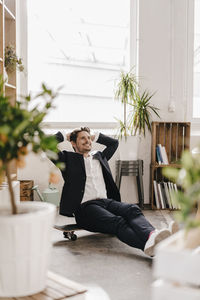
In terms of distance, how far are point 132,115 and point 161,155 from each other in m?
0.58

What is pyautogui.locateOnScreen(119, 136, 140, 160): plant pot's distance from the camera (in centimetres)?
445

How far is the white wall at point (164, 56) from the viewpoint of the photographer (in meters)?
4.73

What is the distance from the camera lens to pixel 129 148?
4.47 m

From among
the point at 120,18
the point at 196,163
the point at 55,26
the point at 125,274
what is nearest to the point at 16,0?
the point at 55,26

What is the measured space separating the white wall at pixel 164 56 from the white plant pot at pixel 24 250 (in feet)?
9.50

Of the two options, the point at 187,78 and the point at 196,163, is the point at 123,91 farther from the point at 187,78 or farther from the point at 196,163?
the point at 196,163

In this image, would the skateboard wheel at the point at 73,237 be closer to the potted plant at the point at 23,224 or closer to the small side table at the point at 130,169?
the small side table at the point at 130,169

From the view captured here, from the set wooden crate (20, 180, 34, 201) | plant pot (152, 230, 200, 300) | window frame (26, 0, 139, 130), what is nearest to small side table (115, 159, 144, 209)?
window frame (26, 0, 139, 130)

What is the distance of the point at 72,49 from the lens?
4.98 m

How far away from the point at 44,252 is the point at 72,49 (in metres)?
3.66

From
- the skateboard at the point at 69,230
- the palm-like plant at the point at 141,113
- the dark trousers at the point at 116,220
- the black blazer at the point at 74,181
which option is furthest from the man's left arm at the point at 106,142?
the palm-like plant at the point at 141,113

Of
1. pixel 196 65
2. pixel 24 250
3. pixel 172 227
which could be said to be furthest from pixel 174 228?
pixel 196 65

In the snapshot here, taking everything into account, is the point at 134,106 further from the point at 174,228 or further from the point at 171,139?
the point at 174,228

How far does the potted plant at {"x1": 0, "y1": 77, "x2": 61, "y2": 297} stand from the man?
3.70 ft
